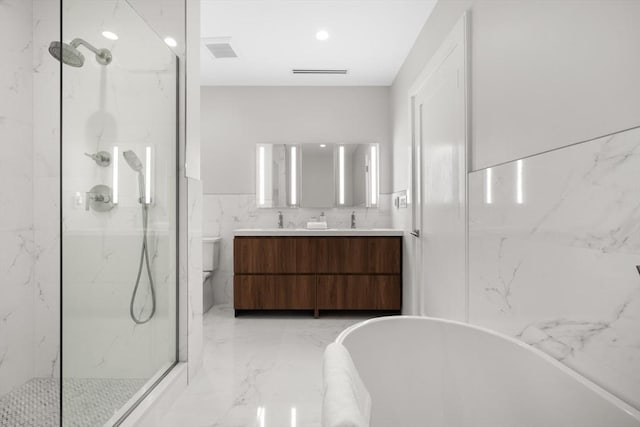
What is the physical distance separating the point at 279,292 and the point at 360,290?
28.8 inches

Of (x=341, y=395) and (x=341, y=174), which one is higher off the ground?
(x=341, y=174)

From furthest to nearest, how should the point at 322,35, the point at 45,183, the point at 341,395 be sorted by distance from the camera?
the point at 322,35 → the point at 45,183 → the point at 341,395

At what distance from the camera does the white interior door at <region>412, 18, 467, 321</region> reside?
1.78m

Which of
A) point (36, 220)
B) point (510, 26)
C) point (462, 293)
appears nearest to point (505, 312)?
point (462, 293)

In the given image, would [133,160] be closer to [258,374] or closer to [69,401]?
[69,401]

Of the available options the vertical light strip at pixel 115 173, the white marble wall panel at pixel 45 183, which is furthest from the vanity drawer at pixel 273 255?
the vertical light strip at pixel 115 173

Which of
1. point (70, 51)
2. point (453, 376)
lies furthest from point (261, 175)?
point (453, 376)

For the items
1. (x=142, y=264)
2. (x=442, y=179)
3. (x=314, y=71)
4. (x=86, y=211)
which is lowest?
(x=142, y=264)

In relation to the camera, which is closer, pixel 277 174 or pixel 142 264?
pixel 142 264

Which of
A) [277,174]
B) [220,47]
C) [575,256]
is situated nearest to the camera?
[575,256]

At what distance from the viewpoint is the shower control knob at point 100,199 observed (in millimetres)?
1287

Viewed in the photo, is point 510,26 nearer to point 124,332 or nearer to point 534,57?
point 534,57

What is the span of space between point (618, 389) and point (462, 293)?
94 centimetres

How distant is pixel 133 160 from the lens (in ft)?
4.92
